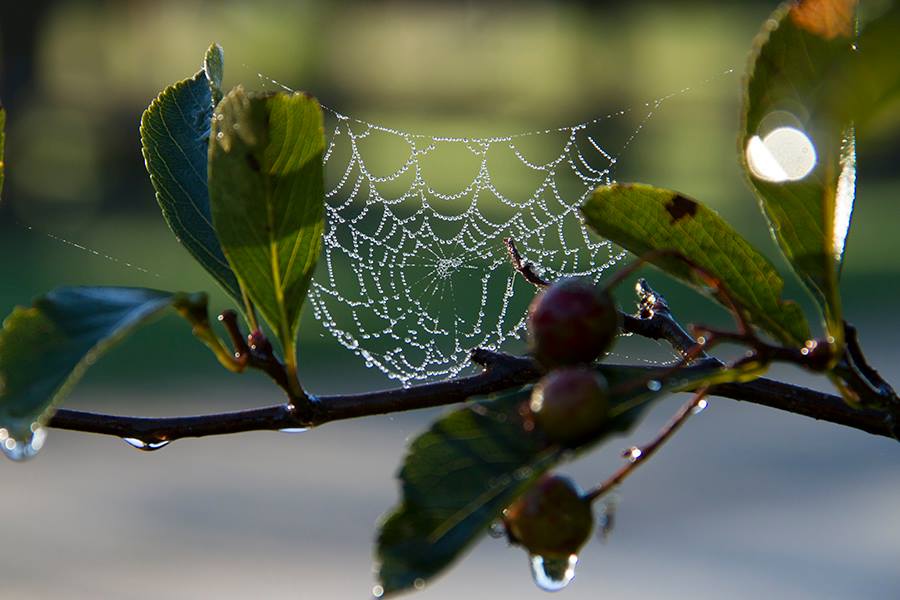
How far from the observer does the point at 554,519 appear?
0.79 meters

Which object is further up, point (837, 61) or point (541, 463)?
point (837, 61)

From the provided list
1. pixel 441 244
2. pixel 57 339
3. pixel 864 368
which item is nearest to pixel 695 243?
pixel 864 368

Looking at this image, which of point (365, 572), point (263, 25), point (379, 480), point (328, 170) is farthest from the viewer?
point (263, 25)

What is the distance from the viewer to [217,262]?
1.03 metres

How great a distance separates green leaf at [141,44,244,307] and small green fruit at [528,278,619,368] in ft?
1.17

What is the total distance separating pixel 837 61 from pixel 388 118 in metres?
19.3

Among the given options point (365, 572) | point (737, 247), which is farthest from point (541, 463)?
point (365, 572)

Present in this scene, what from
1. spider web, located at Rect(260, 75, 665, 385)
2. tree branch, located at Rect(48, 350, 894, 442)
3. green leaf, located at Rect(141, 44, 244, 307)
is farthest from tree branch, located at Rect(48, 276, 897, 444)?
spider web, located at Rect(260, 75, 665, 385)

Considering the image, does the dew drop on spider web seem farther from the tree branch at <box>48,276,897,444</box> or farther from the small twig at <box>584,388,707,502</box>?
the small twig at <box>584,388,707,502</box>

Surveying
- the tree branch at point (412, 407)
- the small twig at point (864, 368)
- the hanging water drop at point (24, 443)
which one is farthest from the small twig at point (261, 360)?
the small twig at point (864, 368)

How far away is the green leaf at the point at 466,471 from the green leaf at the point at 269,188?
216mm

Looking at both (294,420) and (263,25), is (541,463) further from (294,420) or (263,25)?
(263,25)

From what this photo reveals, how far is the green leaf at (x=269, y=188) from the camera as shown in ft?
2.78

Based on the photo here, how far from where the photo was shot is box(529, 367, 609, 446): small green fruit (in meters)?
0.68
